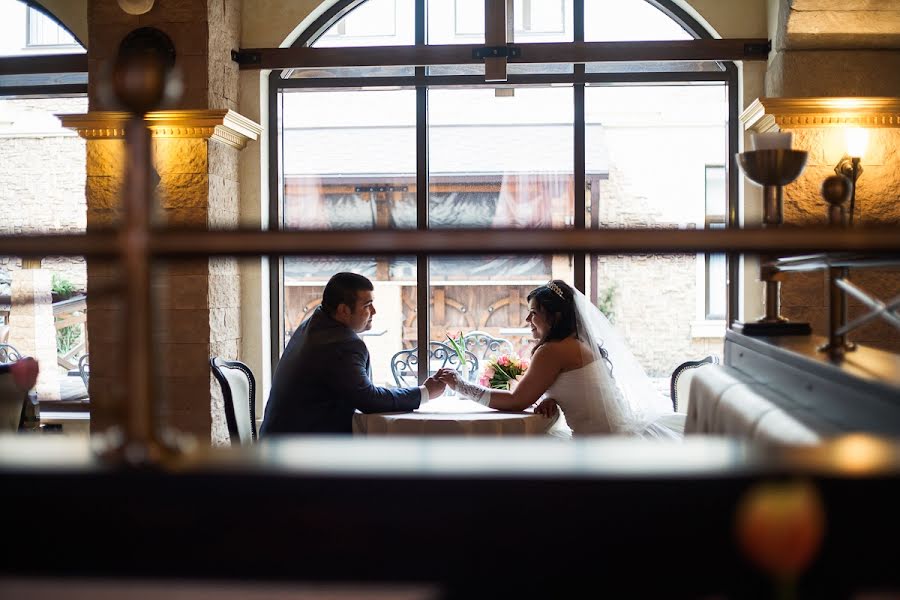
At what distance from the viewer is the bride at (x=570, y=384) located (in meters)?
4.02

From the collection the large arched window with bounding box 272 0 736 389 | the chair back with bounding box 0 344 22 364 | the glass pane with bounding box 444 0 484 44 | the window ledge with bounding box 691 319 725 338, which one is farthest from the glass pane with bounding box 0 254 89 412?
the window ledge with bounding box 691 319 725 338

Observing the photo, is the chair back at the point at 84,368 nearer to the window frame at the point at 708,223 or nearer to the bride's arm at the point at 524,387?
the bride's arm at the point at 524,387

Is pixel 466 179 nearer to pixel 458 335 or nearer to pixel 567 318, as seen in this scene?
pixel 458 335

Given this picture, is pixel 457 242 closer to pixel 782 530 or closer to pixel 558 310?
pixel 782 530

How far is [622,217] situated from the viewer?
5754 millimetres

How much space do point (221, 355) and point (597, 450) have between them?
15.3ft

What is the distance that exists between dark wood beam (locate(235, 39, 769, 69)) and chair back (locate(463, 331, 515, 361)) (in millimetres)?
1887

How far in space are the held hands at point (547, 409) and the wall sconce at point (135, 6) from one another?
338 centimetres

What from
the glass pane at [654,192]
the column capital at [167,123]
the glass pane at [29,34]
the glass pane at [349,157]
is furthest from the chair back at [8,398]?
the glass pane at [654,192]

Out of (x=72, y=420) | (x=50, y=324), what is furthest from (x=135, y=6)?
(x=72, y=420)

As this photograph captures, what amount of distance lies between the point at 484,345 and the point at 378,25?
2396 mm

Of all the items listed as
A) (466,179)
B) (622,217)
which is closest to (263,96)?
(466,179)

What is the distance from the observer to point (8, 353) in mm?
5922

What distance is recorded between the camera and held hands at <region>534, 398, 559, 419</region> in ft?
12.6
